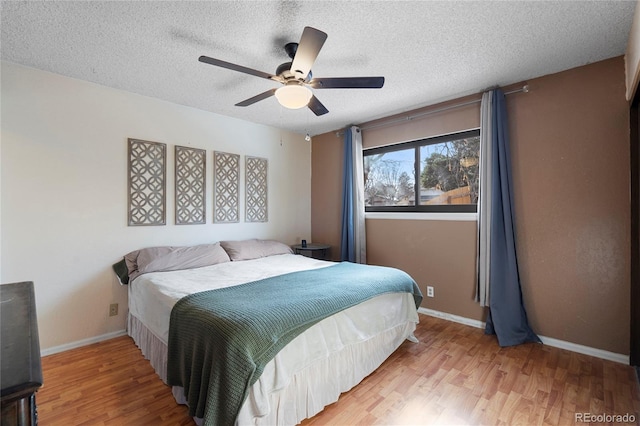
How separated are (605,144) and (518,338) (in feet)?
5.77

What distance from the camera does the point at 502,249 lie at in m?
2.73

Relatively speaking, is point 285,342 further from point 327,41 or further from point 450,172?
point 450,172

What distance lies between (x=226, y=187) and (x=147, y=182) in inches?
34.2

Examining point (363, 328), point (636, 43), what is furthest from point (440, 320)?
point (636, 43)

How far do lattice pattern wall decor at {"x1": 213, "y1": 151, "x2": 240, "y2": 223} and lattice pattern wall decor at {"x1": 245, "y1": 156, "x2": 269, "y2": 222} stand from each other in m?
0.14

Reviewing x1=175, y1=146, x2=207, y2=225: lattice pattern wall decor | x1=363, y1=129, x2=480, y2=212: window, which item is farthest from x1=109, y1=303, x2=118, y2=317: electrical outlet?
x1=363, y1=129, x2=480, y2=212: window

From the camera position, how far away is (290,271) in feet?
8.89

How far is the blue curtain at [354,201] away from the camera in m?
3.87

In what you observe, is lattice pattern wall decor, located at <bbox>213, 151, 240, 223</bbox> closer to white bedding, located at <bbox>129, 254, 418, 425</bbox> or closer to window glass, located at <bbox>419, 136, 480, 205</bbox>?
white bedding, located at <bbox>129, 254, 418, 425</bbox>

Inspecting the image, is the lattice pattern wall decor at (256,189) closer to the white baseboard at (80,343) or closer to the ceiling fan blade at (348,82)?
the white baseboard at (80,343)

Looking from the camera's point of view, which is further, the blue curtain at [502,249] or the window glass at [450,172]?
the window glass at [450,172]

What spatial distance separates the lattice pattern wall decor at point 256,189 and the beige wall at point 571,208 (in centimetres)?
241

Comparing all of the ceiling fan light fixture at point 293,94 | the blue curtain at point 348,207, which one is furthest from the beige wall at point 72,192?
the blue curtain at point 348,207

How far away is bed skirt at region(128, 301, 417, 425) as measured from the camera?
1.44 m
